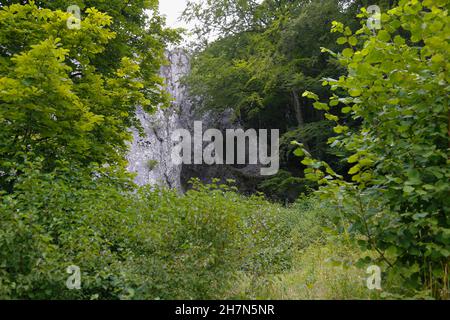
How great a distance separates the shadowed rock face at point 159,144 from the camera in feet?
66.7

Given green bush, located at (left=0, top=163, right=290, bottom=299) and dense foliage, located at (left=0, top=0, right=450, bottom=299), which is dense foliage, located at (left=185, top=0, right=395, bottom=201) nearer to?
dense foliage, located at (left=0, top=0, right=450, bottom=299)

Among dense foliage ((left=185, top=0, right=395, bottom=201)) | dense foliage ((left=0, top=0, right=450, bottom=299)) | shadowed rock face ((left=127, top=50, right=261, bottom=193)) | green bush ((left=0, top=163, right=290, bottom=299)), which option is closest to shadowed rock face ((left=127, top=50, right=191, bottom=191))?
shadowed rock face ((left=127, top=50, right=261, bottom=193))

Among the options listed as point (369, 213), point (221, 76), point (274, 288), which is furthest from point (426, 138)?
point (221, 76)

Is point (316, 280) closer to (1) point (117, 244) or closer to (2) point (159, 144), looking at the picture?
(1) point (117, 244)

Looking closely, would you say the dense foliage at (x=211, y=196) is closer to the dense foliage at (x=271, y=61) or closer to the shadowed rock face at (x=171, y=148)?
the dense foliage at (x=271, y=61)

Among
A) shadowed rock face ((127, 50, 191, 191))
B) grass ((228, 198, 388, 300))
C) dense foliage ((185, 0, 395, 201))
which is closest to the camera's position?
grass ((228, 198, 388, 300))

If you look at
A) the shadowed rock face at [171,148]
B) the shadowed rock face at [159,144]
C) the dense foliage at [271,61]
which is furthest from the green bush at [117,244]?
the shadowed rock face at [171,148]

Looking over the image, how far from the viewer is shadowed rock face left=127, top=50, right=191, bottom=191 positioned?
20.3m

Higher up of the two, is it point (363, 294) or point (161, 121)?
point (161, 121)

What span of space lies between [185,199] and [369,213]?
2.88m

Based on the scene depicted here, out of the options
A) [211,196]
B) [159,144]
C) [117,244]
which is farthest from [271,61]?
[117,244]
